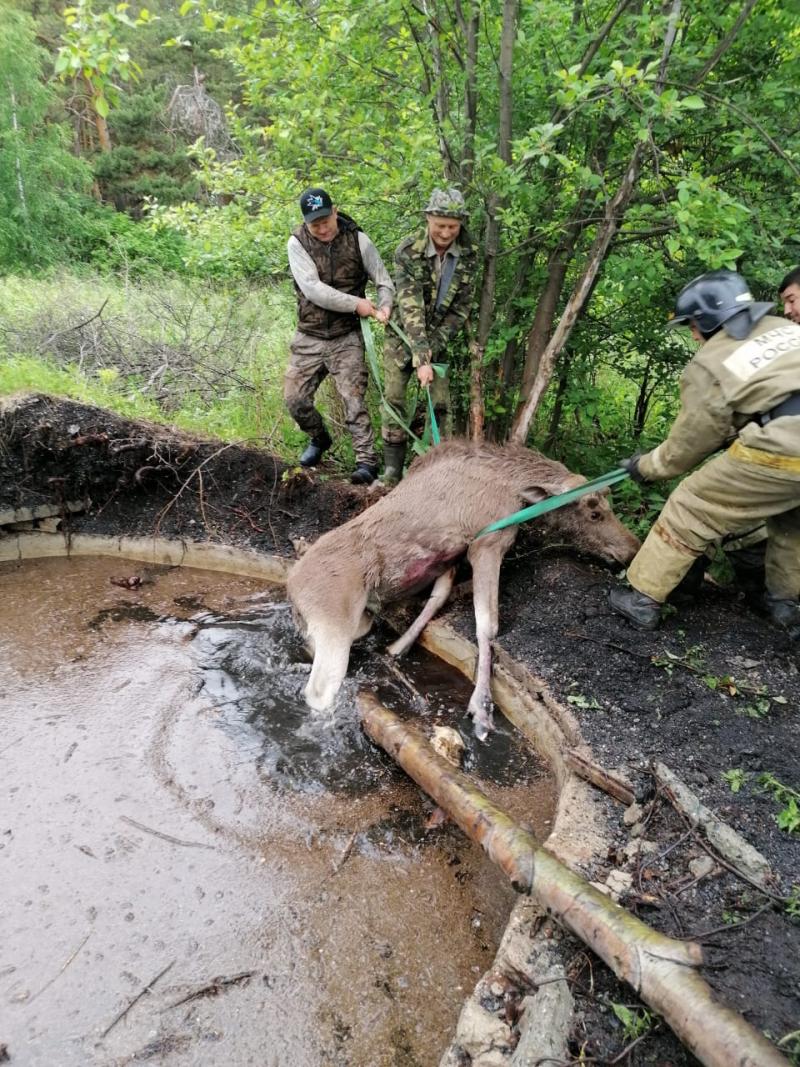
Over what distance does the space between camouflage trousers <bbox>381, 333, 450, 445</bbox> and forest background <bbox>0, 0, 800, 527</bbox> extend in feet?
1.05

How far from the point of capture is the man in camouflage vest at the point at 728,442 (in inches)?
138

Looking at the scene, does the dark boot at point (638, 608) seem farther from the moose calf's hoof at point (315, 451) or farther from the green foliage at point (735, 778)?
the moose calf's hoof at point (315, 451)

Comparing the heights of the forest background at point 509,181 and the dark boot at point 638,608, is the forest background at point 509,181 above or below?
above

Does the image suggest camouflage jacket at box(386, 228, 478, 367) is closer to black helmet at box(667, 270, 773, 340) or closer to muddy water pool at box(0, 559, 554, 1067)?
black helmet at box(667, 270, 773, 340)

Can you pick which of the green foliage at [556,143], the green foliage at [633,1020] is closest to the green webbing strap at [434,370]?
the green foliage at [556,143]

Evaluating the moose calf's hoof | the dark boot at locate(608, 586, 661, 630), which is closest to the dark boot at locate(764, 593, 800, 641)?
the dark boot at locate(608, 586, 661, 630)

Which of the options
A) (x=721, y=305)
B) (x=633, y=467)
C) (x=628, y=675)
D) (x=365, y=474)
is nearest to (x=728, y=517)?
(x=633, y=467)

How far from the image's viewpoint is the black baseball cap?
512 centimetres

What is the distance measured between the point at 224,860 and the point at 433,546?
8.08 ft

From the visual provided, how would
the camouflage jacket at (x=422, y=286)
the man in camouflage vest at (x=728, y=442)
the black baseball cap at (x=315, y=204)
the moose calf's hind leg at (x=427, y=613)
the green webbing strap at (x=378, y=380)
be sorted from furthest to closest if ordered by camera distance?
the green webbing strap at (x=378, y=380) < the camouflage jacket at (x=422, y=286) < the black baseball cap at (x=315, y=204) < the moose calf's hind leg at (x=427, y=613) < the man in camouflage vest at (x=728, y=442)

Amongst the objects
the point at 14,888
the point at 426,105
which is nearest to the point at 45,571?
the point at 14,888

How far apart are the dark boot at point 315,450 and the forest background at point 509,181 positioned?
45 cm

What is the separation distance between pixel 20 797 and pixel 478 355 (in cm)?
462

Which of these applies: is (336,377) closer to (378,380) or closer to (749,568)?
(378,380)
